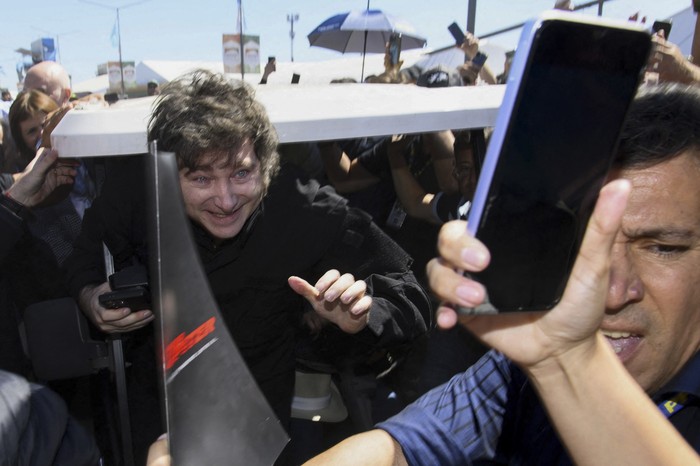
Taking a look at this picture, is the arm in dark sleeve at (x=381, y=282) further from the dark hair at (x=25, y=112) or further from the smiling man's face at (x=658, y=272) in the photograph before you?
the dark hair at (x=25, y=112)

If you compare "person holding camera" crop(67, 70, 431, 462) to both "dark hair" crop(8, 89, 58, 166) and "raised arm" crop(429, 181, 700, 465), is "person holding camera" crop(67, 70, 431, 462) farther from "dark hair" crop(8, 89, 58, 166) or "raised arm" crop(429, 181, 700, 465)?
"dark hair" crop(8, 89, 58, 166)

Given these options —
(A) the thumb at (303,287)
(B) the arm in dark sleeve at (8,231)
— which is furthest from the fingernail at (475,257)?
(B) the arm in dark sleeve at (8,231)

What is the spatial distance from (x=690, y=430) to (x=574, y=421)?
0.49 m

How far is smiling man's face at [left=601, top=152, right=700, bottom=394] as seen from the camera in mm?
1188

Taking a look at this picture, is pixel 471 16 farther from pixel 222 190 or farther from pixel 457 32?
pixel 222 190

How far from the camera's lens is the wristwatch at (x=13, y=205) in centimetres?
255

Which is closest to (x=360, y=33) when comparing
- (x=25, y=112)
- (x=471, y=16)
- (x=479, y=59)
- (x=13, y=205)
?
(x=471, y=16)

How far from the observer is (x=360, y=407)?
238 centimetres

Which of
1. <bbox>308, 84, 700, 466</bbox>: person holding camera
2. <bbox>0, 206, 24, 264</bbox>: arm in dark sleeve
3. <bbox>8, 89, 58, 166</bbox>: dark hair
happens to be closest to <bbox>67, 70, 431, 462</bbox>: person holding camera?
<bbox>0, 206, 24, 264</bbox>: arm in dark sleeve

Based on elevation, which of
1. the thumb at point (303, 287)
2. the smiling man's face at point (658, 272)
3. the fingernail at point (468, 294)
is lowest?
the thumb at point (303, 287)

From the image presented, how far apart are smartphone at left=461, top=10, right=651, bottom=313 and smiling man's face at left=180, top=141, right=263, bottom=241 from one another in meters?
1.33

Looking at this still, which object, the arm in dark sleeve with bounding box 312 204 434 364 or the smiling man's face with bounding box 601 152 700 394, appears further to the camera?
the arm in dark sleeve with bounding box 312 204 434 364

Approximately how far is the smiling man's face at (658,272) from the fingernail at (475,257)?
512 mm

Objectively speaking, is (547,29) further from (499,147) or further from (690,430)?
(690,430)
